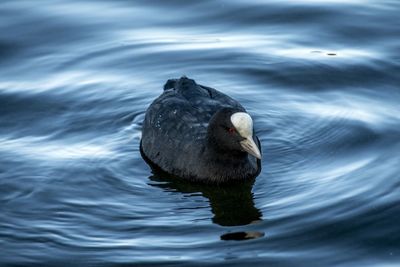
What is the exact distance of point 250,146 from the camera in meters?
12.0

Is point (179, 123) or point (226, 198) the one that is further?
point (179, 123)

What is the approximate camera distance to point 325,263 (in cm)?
1012

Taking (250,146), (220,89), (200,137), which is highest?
(220,89)

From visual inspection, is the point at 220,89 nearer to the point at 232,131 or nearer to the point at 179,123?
the point at 179,123

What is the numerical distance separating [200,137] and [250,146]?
2.84 feet

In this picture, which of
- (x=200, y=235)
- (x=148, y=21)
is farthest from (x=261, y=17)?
(x=200, y=235)

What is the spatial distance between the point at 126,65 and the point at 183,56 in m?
0.88

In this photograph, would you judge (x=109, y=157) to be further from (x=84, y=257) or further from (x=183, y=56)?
(x=183, y=56)

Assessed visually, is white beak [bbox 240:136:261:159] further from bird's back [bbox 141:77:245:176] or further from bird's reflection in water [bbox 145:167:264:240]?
bird's back [bbox 141:77:245:176]

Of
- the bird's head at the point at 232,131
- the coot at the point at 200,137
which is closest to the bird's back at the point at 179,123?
the coot at the point at 200,137

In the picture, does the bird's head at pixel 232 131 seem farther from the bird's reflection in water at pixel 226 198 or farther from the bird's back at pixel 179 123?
the bird's reflection in water at pixel 226 198

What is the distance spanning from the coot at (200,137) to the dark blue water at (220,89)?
18cm

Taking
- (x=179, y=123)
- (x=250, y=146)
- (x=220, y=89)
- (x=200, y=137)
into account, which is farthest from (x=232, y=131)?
(x=220, y=89)

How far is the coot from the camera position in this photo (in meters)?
12.1
